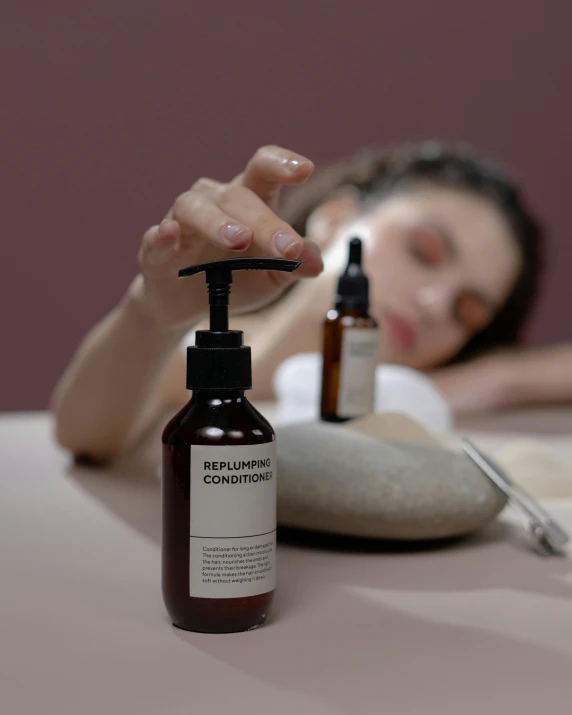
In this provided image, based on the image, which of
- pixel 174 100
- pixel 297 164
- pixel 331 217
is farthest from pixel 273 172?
pixel 174 100

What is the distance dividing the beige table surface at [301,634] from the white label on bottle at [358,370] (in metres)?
0.19

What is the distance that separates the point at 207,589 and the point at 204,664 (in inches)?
1.6

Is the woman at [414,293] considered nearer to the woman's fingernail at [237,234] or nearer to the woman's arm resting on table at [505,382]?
the woman's arm resting on table at [505,382]

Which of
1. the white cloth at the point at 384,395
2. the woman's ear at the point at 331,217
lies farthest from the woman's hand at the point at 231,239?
the woman's ear at the point at 331,217

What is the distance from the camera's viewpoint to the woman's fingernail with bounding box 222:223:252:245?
484 millimetres

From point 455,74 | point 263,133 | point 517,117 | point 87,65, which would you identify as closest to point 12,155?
point 87,65

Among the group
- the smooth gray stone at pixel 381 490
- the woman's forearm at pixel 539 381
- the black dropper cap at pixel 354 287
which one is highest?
the black dropper cap at pixel 354 287

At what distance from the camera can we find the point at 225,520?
434 millimetres

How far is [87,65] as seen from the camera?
2088 mm

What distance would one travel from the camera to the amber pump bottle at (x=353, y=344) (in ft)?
2.63

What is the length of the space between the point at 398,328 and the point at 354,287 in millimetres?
760

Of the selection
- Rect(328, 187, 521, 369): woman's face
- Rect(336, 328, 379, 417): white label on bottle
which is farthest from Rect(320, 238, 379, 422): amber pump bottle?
Rect(328, 187, 521, 369): woman's face

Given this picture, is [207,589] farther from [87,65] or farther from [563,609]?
[87,65]

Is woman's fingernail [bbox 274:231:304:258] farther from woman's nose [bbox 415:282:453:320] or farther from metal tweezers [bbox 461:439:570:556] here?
woman's nose [bbox 415:282:453:320]
